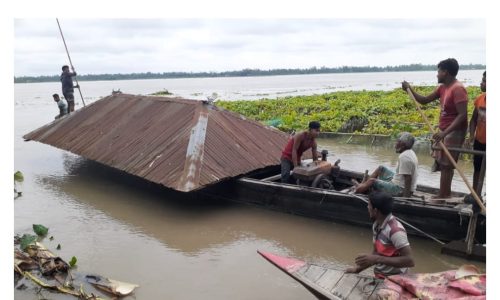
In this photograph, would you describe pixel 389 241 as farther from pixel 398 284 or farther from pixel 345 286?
pixel 345 286

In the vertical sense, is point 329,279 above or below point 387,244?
below

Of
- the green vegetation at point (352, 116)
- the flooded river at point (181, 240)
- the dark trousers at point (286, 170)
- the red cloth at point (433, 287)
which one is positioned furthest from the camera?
the green vegetation at point (352, 116)

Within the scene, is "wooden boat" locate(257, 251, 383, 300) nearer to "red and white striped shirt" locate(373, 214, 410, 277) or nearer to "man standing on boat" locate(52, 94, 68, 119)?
"red and white striped shirt" locate(373, 214, 410, 277)

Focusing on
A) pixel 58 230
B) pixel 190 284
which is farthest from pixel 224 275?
pixel 58 230

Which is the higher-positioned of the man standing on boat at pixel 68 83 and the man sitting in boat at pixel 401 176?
the man standing on boat at pixel 68 83

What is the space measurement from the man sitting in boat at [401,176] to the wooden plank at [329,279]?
2570mm

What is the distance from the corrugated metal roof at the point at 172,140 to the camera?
7879 mm

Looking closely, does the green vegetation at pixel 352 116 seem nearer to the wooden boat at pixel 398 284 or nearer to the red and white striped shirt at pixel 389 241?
the red and white striped shirt at pixel 389 241

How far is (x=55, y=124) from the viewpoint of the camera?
12516mm

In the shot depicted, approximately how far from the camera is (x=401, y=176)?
628 centimetres

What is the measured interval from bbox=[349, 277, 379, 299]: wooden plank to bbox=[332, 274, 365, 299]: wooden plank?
37mm

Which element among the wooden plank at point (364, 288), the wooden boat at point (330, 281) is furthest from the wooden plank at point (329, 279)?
the wooden plank at point (364, 288)

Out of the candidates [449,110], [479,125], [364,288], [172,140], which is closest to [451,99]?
[449,110]

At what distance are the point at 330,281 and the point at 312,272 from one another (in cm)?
22
